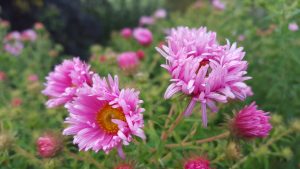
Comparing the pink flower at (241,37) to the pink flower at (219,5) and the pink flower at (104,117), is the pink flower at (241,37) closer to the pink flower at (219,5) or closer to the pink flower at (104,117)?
the pink flower at (219,5)

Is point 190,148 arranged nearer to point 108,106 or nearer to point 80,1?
point 108,106

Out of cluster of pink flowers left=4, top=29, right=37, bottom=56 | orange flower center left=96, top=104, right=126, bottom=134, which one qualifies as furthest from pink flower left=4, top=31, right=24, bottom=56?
orange flower center left=96, top=104, right=126, bottom=134

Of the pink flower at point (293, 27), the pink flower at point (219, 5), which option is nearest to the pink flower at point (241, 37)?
the pink flower at point (293, 27)

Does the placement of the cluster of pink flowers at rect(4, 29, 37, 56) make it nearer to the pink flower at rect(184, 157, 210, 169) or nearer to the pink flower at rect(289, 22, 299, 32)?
the pink flower at rect(289, 22, 299, 32)

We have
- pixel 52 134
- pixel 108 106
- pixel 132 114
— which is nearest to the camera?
pixel 132 114

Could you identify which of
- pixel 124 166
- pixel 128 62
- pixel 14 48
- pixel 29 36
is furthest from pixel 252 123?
pixel 29 36

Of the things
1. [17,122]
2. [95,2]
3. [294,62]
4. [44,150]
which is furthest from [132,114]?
[95,2]
